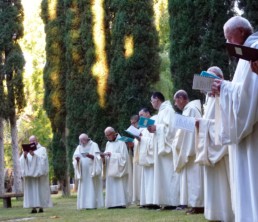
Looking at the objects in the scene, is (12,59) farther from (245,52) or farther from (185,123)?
(245,52)

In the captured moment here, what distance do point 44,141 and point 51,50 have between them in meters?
15.8

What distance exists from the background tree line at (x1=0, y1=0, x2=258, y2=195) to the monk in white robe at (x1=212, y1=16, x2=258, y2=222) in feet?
24.2

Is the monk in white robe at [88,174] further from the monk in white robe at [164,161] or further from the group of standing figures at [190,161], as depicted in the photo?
the monk in white robe at [164,161]

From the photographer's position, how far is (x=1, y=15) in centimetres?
2625

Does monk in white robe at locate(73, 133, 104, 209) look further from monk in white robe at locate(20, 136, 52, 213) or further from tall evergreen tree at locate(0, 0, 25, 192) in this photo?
tall evergreen tree at locate(0, 0, 25, 192)

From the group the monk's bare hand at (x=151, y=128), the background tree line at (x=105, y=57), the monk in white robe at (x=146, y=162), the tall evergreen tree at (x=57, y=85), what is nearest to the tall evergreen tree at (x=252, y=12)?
the background tree line at (x=105, y=57)

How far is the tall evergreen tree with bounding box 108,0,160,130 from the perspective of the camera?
66.0 feet

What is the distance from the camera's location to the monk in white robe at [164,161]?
482 inches

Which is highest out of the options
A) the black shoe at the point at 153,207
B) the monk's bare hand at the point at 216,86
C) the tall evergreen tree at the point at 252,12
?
the tall evergreen tree at the point at 252,12

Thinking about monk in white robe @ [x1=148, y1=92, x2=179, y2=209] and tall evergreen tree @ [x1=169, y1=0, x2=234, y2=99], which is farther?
tall evergreen tree @ [x1=169, y1=0, x2=234, y2=99]

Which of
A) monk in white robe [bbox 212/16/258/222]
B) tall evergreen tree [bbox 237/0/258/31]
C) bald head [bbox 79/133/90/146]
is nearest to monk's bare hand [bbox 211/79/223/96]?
monk in white robe [bbox 212/16/258/222]

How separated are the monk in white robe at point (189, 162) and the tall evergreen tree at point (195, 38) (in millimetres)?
4307

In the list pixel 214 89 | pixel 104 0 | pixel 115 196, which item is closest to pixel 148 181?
pixel 115 196

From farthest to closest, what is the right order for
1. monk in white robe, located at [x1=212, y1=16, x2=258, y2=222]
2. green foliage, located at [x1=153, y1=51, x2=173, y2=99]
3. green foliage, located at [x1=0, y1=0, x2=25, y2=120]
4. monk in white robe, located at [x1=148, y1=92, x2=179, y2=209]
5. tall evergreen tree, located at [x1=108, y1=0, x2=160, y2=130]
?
green foliage, located at [x1=153, y1=51, x2=173, y2=99] → green foliage, located at [x1=0, y1=0, x2=25, y2=120] → tall evergreen tree, located at [x1=108, y1=0, x2=160, y2=130] → monk in white robe, located at [x1=148, y1=92, x2=179, y2=209] → monk in white robe, located at [x1=212, y1=16, x2=258, y2=222]
